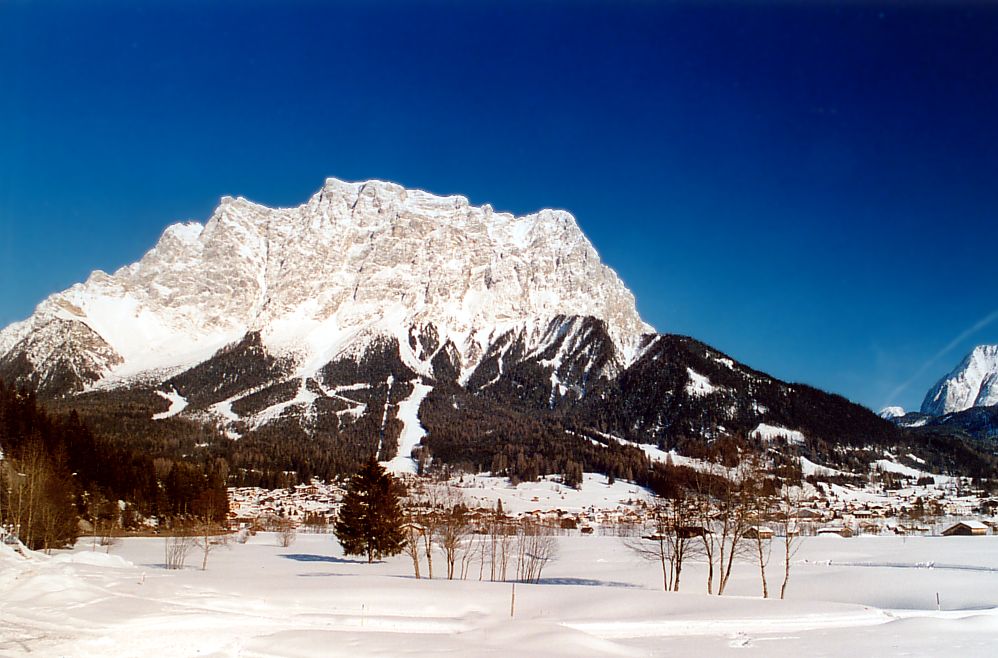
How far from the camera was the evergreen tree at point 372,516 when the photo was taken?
60.9 meters

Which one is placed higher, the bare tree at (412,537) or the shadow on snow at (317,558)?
the bare tree at (412,537)

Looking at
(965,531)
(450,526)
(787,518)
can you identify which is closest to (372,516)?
(450,526)

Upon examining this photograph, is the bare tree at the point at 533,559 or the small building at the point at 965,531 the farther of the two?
the small building at the point at 965,531

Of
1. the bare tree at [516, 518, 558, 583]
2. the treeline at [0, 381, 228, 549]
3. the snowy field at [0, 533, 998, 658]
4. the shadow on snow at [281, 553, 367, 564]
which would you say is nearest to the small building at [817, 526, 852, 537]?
the bare tree at [516, 518, 558, 583]

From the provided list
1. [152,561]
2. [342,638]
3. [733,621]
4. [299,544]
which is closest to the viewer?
[342,638]

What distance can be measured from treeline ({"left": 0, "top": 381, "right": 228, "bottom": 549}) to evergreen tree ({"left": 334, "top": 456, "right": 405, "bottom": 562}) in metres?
22.3

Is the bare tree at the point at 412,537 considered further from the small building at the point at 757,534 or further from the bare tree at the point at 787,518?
the bare tree at the point at 787,518

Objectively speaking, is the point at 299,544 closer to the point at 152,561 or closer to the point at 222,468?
the point at 152,561

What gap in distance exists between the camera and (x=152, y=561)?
56.6 metres

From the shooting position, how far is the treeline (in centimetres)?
4678

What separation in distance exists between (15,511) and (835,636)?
5171 centimetres

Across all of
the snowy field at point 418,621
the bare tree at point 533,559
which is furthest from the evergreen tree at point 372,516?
the snowy field at point 418,621

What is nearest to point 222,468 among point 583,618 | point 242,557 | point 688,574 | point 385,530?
point 242,557

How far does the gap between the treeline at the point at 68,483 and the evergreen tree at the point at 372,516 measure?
22.3 metres
